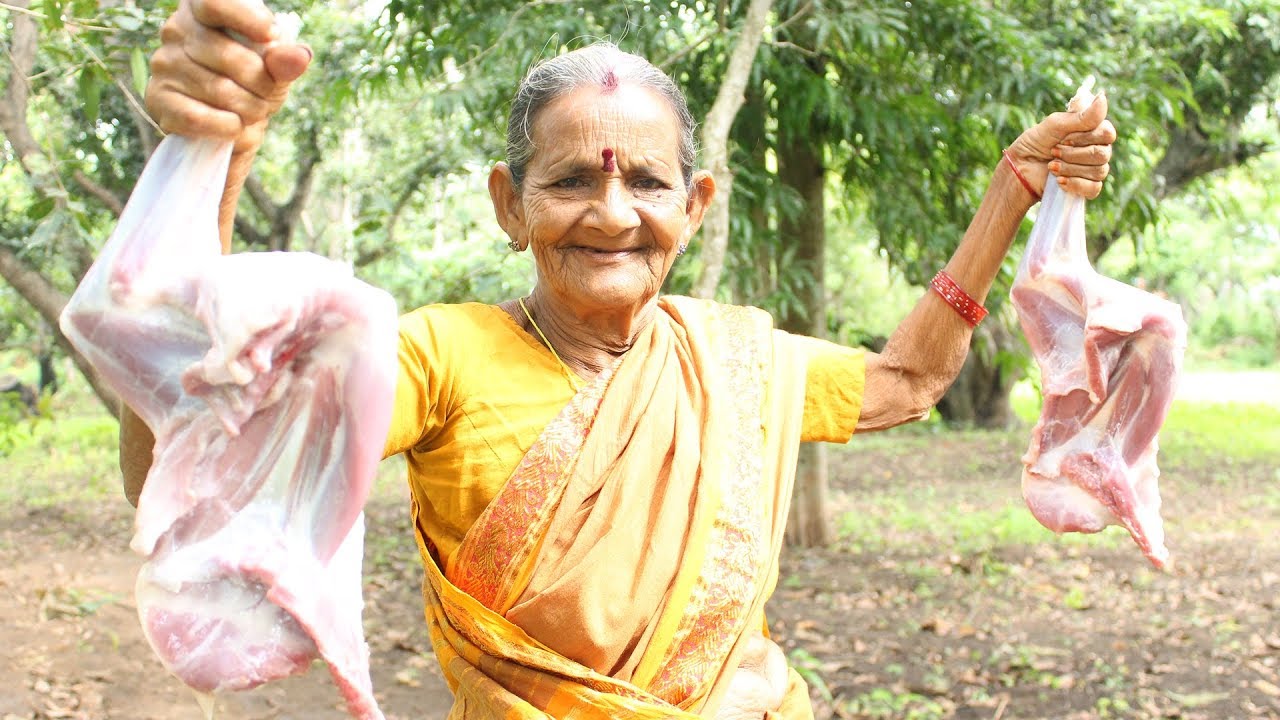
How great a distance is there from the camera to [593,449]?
2.04 m

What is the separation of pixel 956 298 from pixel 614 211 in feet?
2.74

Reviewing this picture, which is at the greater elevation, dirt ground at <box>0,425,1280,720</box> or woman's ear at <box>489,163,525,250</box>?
woman's ear at <box>489,163,525,250</box>

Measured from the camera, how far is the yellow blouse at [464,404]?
1.97 meters

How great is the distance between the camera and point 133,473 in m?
1.70

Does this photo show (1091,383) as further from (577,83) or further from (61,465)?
(61,465)

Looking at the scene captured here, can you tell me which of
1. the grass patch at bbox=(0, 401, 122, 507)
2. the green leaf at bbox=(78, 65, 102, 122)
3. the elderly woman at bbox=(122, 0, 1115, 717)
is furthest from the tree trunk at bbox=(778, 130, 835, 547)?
the grass patch at bbox=(0, 401, 122, 507)

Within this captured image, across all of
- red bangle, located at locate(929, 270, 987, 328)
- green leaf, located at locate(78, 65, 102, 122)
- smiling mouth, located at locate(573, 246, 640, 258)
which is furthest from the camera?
green leaf, located at locate(78, 65, 102, 122)

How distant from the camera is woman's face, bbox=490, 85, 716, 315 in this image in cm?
204

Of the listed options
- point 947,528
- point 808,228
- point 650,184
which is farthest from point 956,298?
point 947,528

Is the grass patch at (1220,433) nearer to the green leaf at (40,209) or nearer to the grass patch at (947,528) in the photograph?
the grass patch at (947,528)

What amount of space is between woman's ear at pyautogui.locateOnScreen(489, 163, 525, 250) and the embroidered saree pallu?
0.33 meters

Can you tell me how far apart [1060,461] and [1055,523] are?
0.43ft

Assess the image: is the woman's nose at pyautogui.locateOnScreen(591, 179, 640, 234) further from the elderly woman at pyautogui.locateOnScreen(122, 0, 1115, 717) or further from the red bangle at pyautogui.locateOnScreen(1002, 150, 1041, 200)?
the red bangle at pyautogui.locateOnScreen(1002, 150, 1041, 200)

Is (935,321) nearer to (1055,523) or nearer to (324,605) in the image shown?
(1055,523)
